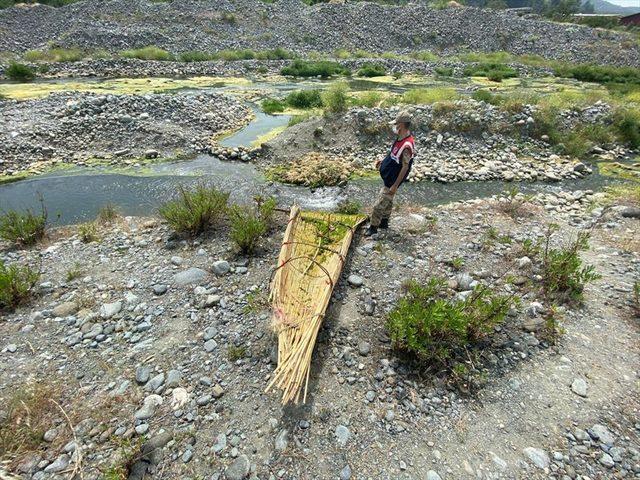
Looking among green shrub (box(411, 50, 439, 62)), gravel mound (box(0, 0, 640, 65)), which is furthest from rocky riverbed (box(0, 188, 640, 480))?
gravel mound (box(0, 0, 640, 65))

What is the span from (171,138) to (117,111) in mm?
2508

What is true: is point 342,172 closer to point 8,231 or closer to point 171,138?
point 171,138

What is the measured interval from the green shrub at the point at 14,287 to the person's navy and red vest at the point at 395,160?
569 centimetres

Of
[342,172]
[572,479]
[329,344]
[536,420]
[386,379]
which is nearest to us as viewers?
[572,479]

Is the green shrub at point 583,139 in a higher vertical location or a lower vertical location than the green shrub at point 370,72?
lower

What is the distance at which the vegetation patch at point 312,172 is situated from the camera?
33.2ft

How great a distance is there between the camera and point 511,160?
1140cm

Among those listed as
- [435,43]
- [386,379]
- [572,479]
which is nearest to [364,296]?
[386,379]

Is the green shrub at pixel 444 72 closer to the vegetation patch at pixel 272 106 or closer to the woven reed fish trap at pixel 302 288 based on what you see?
the vegetation patch at pixel 272 106

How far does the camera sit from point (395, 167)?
607 centimetres

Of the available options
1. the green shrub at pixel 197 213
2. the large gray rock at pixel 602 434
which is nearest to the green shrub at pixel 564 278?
the large gray rock at pixel 602 434

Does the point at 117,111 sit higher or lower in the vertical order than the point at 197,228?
higher

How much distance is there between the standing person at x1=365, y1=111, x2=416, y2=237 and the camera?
5.73 metres

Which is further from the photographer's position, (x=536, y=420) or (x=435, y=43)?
(x=435, y=43)
